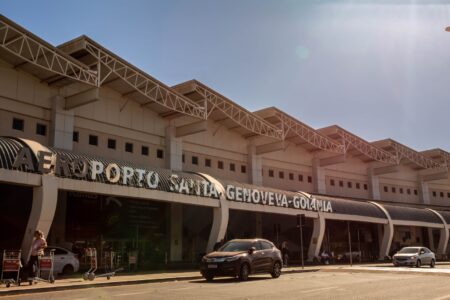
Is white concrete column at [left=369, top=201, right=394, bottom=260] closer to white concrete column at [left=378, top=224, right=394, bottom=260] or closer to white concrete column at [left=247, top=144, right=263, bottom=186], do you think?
white concrete column at [left=378, top=224, right=394, bottom=260]

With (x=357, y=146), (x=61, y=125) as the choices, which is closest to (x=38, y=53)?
(x=61, y=125)

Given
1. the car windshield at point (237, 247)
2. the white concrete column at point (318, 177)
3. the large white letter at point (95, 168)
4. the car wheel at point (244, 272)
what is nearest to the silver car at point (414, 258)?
the car windshield at point (237, 247)

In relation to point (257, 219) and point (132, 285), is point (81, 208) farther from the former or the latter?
point (257, 219)

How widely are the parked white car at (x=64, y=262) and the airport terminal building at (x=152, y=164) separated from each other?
144cm

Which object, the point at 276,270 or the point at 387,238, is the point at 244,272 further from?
the point at 387,238

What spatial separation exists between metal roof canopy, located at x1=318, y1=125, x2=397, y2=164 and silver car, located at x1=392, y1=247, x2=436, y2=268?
50.5ft

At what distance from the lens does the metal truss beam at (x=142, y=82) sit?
26.8 metres

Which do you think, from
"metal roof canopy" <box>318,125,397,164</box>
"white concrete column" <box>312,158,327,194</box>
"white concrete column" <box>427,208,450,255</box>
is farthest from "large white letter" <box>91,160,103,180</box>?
"white concrete column" <box>427,208,450,255</box>

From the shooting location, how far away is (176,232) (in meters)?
34.2

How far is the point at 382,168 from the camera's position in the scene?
171 feet

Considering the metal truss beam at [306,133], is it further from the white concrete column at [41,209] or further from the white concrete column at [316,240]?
the white concrete column at [41,209]

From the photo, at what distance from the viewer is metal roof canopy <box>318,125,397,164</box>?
45750 millimetres

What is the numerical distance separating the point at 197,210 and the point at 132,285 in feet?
59.5

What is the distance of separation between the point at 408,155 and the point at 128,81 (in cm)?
3564
